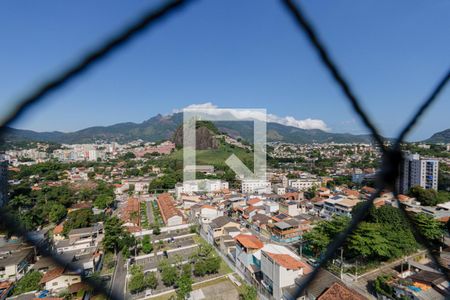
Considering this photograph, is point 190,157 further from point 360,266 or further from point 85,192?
point 360,266

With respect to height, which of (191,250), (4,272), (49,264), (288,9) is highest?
(288,9)

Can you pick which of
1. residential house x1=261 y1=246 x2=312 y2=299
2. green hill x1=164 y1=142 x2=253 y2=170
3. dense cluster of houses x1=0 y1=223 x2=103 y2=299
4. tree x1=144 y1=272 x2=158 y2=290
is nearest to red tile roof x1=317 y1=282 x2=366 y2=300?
residential house x1=261 y1=246 x2=312 y2=299

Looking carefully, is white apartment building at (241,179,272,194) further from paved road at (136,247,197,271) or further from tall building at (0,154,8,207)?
tall building at (0,154,8,207)

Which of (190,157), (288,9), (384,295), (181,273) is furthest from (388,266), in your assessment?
(190,157)

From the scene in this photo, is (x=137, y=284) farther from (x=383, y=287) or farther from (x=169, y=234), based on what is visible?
(x=383, y=287)

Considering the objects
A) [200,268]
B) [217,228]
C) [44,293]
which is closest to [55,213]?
[44,293]
